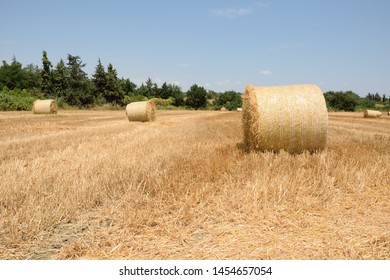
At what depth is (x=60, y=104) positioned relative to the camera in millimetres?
38375

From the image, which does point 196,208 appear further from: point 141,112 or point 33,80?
point 33,80

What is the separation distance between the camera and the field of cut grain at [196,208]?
9.00 ft

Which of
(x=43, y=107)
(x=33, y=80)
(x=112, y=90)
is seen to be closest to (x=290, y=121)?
(x=43, y=107)

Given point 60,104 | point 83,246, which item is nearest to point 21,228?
point 83,246

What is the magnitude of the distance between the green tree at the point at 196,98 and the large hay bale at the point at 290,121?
6927 cm

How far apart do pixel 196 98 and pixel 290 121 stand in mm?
69900

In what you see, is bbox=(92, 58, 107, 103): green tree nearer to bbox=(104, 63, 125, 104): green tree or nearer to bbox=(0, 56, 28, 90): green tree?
bbox=(104, 63, 125, 104): green tree

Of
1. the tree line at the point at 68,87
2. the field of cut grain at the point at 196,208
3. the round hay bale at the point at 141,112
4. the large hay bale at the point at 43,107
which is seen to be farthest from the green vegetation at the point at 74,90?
the field of cut grain at the point at 196,208

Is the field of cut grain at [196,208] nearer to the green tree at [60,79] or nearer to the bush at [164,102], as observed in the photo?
the green tree at [60,79]

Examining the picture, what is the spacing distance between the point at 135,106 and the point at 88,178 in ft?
45.2

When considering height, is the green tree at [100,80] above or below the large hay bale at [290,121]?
above

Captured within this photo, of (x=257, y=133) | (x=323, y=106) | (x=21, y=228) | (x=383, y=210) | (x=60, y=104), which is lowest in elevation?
(x=383, y=210)

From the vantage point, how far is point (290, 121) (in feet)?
21.5
